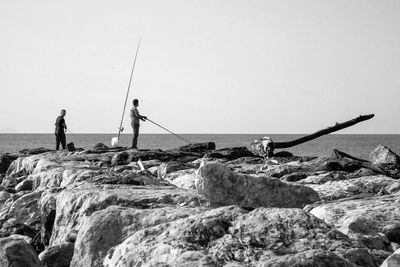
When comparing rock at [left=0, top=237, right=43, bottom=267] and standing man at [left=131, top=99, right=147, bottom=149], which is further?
standing man at [left=131, top=99, right=147, bottom=149]

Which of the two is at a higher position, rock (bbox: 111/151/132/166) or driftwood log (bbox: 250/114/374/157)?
driftwood log (bbox: 250/114/374/157)

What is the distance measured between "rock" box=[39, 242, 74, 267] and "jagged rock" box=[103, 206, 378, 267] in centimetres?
134

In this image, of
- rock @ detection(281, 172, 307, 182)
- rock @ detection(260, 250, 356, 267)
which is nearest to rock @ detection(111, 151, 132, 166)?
rock @ detection(281, 172, 307, 182)

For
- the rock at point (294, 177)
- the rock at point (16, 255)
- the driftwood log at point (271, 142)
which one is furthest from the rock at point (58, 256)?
the driftwood log at point (271, 142)

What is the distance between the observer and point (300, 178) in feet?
30.2

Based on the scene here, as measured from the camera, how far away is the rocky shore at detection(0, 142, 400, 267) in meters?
3.42

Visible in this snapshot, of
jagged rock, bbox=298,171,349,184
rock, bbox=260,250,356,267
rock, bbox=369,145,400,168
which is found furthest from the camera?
rock, bbox=369,145,400,168

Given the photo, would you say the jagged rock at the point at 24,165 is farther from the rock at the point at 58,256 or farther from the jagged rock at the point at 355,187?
the rock at the point at 58,256

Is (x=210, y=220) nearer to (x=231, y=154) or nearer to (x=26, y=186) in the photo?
(x=26, y=186)

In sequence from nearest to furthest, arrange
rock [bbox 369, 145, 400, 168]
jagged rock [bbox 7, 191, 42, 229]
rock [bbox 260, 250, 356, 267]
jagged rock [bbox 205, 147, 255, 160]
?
rock [bbox 260, 250, 356, 267] < jagged rock [bbox 7, 191, 42, 229] < rock [bbox 369, 145, 400, 168] < jagged rock [bbox 205, 147, 255, 160]

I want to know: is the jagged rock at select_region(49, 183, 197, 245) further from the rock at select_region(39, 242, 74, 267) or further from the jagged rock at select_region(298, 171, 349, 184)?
the jagged rock at select_region(298, 171, 349, 184)

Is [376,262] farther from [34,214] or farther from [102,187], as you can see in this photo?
[34,214]

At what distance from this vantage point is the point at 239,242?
3.49 meters

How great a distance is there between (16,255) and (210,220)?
195 cm
